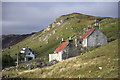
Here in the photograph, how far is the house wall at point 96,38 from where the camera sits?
66.4 m

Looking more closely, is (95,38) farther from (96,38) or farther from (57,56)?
(57,56)

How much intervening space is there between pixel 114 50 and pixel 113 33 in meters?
53.1

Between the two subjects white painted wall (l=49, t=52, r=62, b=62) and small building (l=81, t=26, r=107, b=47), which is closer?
white painted wall (l=49, t=52, r=62, b=62)

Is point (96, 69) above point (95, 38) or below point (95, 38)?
below

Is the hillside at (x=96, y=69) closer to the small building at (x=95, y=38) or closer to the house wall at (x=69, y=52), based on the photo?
the house wall at (x=69, y=52)

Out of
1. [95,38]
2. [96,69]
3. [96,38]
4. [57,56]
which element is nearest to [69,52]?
[57,56]

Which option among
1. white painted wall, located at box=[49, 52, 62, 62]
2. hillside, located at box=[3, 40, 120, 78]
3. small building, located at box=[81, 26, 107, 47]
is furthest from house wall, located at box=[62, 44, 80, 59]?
hillside, located at box=[3, 40, 120, 78]

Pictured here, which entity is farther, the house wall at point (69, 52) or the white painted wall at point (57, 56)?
the white painted wall at point (57, 56)

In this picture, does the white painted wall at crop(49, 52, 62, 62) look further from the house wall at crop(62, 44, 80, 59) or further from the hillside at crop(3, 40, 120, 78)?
the hillside at crop(3, 40, 120, 78)

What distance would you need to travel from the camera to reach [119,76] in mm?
24438

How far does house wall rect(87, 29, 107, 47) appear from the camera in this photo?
6638 centimetres

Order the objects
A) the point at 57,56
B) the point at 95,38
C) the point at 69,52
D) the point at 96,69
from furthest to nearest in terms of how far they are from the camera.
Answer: the point at 95,38, the point at 57,56, the point at 69,52, the point at 96,69

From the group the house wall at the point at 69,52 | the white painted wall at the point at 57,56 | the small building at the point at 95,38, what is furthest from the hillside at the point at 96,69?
the small building at the point at 95,38

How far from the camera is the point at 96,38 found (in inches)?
2628
